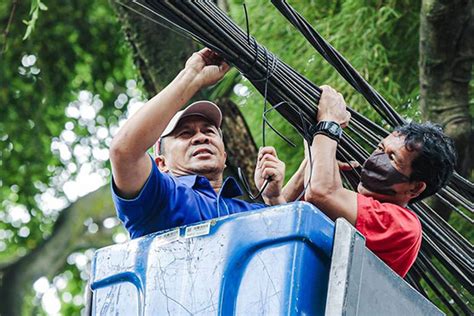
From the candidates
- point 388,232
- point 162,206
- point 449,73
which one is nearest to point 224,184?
point 162,206

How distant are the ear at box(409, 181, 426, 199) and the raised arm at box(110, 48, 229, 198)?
860 millimetres

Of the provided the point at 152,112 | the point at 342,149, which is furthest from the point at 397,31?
the point at 152,112

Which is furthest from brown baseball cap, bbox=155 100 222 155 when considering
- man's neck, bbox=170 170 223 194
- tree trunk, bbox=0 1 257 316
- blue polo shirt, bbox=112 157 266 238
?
tree trunk, bbox=0 1 257 316

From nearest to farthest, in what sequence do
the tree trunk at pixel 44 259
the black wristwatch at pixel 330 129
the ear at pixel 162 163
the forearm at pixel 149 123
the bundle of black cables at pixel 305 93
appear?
the forearm at pixel 149 123, the bundle of black cables at pixel 305 93, the black wristwatch at pixel 330 129, the ear at pixel 162 163, the tree trunk at pixel 44 259

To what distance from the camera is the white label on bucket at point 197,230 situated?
12.0ft

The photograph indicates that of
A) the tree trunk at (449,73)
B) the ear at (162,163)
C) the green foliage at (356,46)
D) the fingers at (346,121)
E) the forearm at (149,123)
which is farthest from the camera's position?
the green foliage at (356,46)

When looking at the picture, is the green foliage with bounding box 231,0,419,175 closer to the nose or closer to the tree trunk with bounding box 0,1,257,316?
the tree trunk with bounding box 0,1,257,316

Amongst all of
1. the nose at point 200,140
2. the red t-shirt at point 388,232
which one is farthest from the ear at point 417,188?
the nose at point 200,140

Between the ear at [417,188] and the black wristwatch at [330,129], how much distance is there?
1.09ft

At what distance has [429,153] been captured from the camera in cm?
431

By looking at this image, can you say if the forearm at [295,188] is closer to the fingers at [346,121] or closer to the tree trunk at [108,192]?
the fingers at [346,121]

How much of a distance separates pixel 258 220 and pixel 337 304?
0.34 metres

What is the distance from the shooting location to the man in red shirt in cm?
407

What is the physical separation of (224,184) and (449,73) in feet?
6.96
